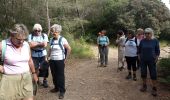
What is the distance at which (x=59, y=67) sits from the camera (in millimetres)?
9109

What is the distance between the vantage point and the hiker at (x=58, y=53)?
8945mm

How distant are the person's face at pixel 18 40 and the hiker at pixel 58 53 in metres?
2.97

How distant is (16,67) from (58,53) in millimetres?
3102

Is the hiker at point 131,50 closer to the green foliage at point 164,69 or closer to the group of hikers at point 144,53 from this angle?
the group of hikers at point 144,53

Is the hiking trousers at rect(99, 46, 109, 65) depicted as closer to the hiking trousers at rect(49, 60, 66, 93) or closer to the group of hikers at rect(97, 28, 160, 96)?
the group of hikers at rect(97, 28, 160, 96)

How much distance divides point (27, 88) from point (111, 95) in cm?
440

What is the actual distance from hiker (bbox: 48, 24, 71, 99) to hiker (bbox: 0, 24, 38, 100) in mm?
2882

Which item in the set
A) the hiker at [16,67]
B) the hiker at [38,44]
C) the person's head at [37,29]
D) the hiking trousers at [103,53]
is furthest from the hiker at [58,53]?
the hiking trousers at [103,53]

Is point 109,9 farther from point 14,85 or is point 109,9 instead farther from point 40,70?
point 14,85

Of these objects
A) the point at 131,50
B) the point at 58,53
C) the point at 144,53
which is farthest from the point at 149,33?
the point at 58,53

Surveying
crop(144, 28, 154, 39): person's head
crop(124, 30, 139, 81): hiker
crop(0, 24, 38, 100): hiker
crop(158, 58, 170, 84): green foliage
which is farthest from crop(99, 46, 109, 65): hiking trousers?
crop(0, 24, 38, 100): hiker

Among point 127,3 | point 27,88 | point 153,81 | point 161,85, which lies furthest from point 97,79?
point 127,3

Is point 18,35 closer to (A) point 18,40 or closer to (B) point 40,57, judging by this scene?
(A) point 18,40

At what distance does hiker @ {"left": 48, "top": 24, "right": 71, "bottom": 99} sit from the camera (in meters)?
8.95
